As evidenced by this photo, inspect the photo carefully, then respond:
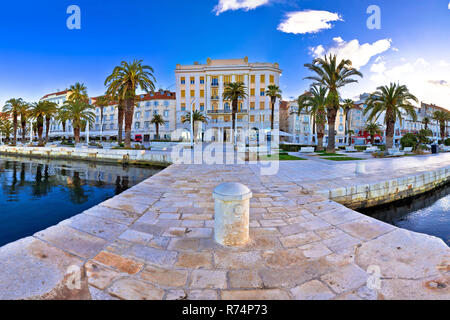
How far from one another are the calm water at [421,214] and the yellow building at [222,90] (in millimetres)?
36118

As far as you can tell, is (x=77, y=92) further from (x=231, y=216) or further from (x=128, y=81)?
(x=231, y=216)

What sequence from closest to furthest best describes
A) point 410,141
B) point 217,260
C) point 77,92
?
1. point 217,260
2. point 410,141
3. point 77,92

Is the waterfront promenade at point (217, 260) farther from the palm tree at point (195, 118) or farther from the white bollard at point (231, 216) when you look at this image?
the palm tree at point (195, 118)

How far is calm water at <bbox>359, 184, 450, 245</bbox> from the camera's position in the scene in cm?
634

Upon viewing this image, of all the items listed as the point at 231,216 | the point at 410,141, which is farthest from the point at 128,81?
the point at 410,141

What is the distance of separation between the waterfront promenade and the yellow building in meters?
40.9

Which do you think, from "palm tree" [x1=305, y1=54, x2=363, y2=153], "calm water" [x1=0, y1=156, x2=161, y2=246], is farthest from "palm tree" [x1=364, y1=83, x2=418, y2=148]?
"calm water" [x1=0, y1=156, x2=161, y2=246]

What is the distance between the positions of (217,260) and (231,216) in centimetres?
62

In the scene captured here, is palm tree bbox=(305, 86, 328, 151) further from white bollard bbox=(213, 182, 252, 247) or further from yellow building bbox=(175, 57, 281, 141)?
white bollard bbox=(213, 182, 252, 247)

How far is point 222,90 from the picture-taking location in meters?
46.2

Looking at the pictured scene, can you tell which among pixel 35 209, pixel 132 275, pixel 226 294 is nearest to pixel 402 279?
pixel 226 294

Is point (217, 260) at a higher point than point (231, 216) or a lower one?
lower

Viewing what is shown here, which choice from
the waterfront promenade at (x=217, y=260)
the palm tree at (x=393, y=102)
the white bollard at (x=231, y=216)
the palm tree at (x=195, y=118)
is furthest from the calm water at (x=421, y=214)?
the palm tree at (x=195, y=118)

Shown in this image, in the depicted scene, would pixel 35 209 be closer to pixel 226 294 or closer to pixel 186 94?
pixel 226 294
